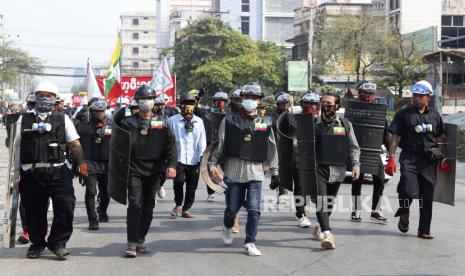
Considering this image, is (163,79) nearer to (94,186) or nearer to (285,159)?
(94,186)

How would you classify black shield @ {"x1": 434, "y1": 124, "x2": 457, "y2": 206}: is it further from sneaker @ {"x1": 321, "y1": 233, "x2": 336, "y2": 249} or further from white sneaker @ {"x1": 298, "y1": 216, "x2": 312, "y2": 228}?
sneaker @ {"x1": 321, "y1": 233, "x2": 336, "y2": 249}

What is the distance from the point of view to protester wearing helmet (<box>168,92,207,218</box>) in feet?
37.6

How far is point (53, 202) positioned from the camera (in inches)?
327

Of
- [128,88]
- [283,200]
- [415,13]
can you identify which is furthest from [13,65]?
[283,200]

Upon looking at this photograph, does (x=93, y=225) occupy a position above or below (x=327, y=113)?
below

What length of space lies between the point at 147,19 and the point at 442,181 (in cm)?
17311

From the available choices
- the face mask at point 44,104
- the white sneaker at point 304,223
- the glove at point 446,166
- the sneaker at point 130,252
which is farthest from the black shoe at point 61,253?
the glove at point 446,166

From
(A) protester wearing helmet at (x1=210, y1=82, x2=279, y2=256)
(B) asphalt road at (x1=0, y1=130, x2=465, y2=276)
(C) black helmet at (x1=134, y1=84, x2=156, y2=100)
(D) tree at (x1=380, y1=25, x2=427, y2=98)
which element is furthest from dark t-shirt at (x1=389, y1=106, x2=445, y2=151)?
(D) tree at (x1=380, y1=25, x2=427, y2=98)

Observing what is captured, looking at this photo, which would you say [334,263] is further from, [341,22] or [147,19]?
[147,19]

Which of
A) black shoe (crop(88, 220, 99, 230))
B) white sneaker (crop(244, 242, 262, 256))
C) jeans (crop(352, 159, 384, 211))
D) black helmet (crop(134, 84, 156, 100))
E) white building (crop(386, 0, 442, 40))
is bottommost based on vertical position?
black shoe (crop(88, 220, 99, 230))

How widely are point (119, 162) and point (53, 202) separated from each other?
807 mm

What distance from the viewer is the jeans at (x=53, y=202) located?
8.26 m

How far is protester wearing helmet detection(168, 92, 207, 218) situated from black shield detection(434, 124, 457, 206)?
341cm

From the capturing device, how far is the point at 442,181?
10188 millimetres
